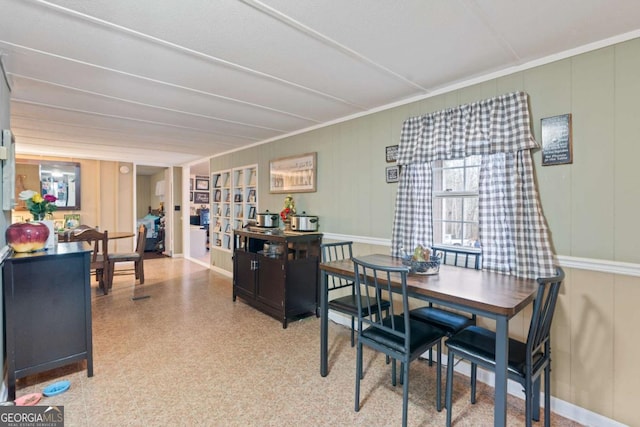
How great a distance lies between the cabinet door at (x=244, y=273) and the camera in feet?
12.6

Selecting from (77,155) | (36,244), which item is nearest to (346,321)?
(36,244)

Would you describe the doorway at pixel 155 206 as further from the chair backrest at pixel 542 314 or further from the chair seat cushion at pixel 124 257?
the chair backrest at pixel 542 314

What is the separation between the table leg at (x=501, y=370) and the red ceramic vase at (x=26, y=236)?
118 inches

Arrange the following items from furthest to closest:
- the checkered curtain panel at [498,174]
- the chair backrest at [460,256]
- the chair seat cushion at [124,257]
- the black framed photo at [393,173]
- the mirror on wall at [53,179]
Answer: the mirror on wall at [53,179] → the chair seat cushion at [124,257] → the black framed photo at [393,173] → the chair backrest at [460,256] → the checkered curtain panel at [498,174]

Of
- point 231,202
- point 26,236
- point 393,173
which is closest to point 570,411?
point 393,173

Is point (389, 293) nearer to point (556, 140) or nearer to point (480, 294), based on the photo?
point (480, 294)

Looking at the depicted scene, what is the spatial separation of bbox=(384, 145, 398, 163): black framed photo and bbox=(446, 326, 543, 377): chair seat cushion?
160cm

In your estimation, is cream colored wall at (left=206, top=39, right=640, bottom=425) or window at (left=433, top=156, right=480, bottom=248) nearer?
cream colored wall at (left=206, top=39, right=640, bottom=425)

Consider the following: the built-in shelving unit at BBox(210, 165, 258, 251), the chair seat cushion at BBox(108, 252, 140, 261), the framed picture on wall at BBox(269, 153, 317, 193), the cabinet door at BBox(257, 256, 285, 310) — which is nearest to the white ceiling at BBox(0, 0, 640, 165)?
the framed picture on wall at BBox(269, 153, 317, 193)

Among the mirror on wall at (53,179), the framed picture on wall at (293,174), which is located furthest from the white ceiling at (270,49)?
the mirror on wall at (53,179)

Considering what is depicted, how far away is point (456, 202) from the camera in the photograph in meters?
2.66

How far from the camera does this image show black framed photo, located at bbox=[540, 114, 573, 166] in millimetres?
1959
